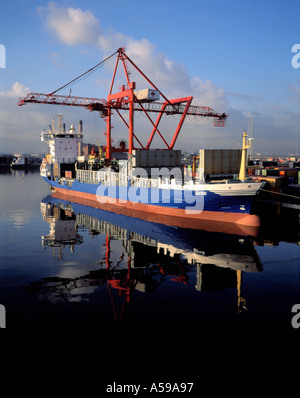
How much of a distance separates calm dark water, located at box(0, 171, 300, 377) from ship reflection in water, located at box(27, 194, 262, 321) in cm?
6

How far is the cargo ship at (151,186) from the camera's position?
27609mm

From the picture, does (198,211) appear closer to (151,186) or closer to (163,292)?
(151,186)

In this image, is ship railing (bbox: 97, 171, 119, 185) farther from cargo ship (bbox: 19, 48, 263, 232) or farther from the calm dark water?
the calm dark water

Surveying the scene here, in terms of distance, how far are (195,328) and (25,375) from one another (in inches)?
238

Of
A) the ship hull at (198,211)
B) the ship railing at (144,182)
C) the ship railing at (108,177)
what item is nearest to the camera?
the ship hull at (198,211)

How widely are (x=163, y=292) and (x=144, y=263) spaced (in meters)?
4.80

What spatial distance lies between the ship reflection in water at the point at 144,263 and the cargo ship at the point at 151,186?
105 inches

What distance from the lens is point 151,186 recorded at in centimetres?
3294

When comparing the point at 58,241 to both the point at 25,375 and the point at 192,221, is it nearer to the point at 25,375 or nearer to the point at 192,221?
the point at 192,221

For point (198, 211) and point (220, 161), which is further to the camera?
point (220, 161)

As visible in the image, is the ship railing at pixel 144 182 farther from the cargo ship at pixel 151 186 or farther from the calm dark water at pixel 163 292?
the calm dark water at pixel 163 292

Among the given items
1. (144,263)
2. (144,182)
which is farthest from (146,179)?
(144,263)

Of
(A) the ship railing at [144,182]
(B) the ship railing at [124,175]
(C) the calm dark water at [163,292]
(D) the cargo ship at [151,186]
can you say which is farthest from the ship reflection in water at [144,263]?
(B) the ship railing at [124,175]

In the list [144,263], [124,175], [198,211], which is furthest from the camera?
[124,175]
